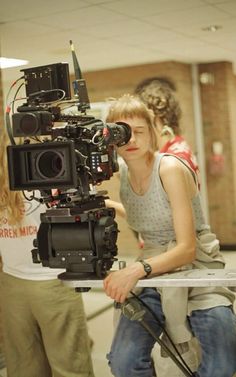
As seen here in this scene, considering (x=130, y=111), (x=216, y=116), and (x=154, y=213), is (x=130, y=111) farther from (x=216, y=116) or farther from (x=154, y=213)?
(x=216, y=116)

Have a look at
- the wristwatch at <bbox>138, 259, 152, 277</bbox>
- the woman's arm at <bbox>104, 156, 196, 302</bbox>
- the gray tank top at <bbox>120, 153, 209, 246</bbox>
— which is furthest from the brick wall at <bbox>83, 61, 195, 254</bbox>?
the wristwatch at <bbox>138, 259, 152, 277</bbox>

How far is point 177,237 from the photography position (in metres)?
1.89

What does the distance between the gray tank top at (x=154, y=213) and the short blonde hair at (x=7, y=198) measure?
1.55 feet

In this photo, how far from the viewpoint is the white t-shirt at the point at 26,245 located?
2330 millimetres

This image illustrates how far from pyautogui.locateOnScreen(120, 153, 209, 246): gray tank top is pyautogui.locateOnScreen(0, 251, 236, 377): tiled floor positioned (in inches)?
48.5

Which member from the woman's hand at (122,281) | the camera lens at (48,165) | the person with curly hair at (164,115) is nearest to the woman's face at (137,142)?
the camera lens at (48,165)

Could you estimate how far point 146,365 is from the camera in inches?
79.4

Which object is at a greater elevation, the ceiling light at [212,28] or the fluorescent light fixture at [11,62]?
the ceiling light at [212,28]

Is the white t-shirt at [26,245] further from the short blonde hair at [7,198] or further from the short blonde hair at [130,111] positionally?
the short blonde hair at [130,111]

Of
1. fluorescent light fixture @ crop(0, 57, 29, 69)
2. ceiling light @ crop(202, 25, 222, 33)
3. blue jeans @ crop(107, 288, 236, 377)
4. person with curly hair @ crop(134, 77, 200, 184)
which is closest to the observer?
blue jeans @ crop(107, 288, 236, 377)

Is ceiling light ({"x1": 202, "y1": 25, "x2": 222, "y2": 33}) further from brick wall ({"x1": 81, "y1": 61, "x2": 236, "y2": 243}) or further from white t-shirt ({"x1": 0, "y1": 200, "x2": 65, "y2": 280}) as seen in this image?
white t-shirt ({"x1": 0, "y1": 200, "x2": 65, "y2": 280})

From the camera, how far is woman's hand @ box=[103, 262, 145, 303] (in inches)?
67.2

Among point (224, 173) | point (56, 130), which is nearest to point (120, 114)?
point (56, 130)

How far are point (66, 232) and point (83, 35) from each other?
9.30ft
